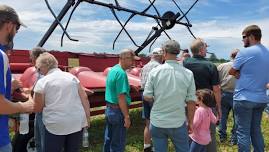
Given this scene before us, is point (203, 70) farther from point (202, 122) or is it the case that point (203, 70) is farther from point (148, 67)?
point (148, 67)

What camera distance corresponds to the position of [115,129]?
16.7ft

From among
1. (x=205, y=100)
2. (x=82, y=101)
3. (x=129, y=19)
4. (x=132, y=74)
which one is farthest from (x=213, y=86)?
(x=129, y=19)

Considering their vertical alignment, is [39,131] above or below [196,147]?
above

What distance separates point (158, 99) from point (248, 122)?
1.49 meters

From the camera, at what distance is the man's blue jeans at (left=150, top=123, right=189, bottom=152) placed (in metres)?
4.12

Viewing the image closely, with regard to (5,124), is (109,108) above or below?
below

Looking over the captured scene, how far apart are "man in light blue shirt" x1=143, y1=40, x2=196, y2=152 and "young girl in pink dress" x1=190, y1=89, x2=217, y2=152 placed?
547mm

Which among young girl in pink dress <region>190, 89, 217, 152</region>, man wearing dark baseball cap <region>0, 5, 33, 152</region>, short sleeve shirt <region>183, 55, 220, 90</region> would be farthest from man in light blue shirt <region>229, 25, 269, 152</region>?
man wearing dark baseball cap <region>0, 5, 33, 152</region>

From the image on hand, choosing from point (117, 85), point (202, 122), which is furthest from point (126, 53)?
point (202, 122)

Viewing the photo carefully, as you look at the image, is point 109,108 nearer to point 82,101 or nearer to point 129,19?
point 82,101

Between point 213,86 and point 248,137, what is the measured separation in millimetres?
751

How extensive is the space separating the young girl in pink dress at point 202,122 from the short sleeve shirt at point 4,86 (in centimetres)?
256

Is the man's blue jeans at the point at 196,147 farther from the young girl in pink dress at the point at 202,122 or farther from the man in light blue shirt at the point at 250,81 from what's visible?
the man in light blue shirt at the point at 250,81

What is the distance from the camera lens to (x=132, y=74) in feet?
26.1
